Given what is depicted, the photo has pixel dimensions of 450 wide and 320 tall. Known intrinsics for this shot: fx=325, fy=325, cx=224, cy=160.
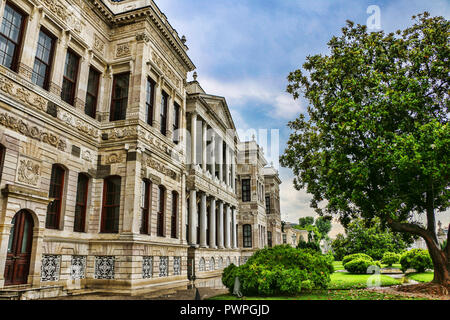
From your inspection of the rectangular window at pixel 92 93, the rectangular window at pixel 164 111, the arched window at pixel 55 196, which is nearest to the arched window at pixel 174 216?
the rectangular window at pixel 164 111

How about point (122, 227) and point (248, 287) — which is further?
point (122, 227)

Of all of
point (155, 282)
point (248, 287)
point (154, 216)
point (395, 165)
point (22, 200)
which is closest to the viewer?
point (22, 200)

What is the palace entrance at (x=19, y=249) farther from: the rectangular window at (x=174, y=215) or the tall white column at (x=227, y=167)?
the tall white column at (x=227, y=167)

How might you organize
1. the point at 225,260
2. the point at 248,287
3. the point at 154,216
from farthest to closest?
the point at 225,260 < the point at 154,216 < the point at 248,287

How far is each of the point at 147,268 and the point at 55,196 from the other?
500 cm

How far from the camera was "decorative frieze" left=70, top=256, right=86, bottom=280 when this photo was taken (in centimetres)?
1299

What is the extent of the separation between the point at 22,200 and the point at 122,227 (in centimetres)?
429

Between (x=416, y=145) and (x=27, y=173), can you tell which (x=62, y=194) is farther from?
(x=416, y=145)

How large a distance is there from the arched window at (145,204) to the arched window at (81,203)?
2517mm

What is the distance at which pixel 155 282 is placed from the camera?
14898 millimetres

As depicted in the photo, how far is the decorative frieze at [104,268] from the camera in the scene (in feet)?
44.4

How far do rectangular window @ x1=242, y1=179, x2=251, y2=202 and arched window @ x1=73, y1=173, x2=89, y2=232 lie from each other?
25585mm

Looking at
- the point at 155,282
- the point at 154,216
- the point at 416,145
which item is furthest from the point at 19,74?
the point at 416,145

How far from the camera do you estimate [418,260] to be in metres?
23.4
